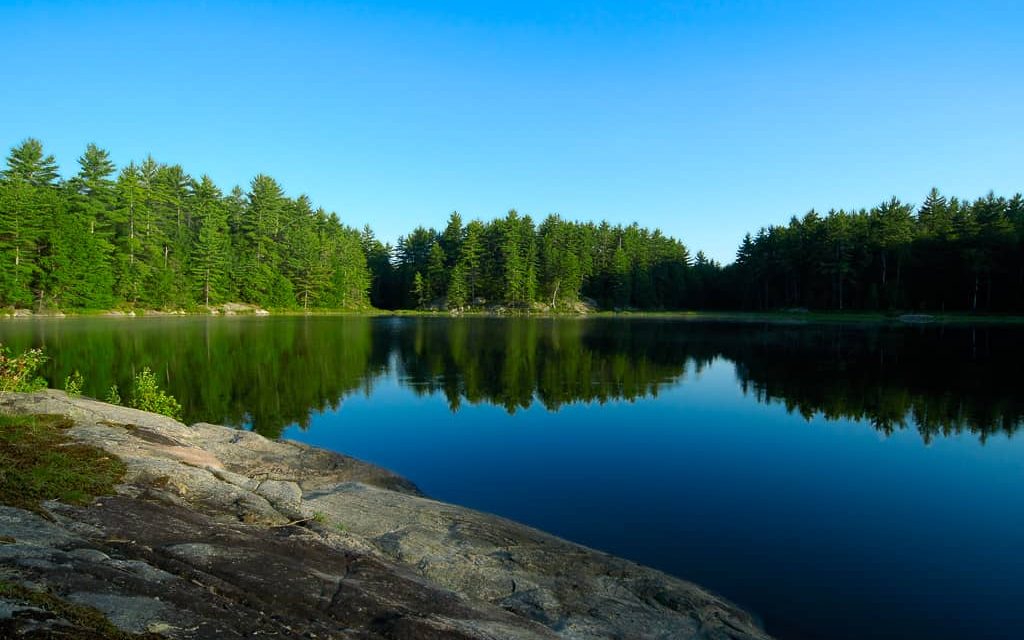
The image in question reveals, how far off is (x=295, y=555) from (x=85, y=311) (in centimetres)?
8219

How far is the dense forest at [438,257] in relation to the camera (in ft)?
238

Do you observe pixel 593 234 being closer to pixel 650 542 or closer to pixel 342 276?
pixel 342 276

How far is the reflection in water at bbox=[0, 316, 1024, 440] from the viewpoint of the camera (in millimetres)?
22922

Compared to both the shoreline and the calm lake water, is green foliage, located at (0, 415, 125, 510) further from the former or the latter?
the shoreline

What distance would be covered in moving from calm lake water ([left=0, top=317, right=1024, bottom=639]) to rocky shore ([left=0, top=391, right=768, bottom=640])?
2.25 m

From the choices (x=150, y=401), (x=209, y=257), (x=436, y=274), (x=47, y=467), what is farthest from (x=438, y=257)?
(x=47, y=467)

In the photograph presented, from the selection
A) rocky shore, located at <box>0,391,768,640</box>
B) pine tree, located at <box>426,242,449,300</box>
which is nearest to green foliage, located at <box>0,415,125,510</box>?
rocky shore, located at <box>0,391,768,640</box>

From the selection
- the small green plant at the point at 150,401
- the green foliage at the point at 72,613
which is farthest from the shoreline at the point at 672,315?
the green foliage at the point at 72,613

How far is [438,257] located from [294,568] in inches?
4404

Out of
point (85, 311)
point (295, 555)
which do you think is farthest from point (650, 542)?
point (85, 311)

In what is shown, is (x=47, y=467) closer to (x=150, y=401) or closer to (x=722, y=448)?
(x=150, y=401)

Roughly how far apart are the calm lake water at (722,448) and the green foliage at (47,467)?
7268 mm

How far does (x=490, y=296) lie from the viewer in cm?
11806

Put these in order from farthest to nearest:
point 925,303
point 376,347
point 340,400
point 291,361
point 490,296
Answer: point 490,296, point 925,303, point 376,347, point 291,361, point 340,400
